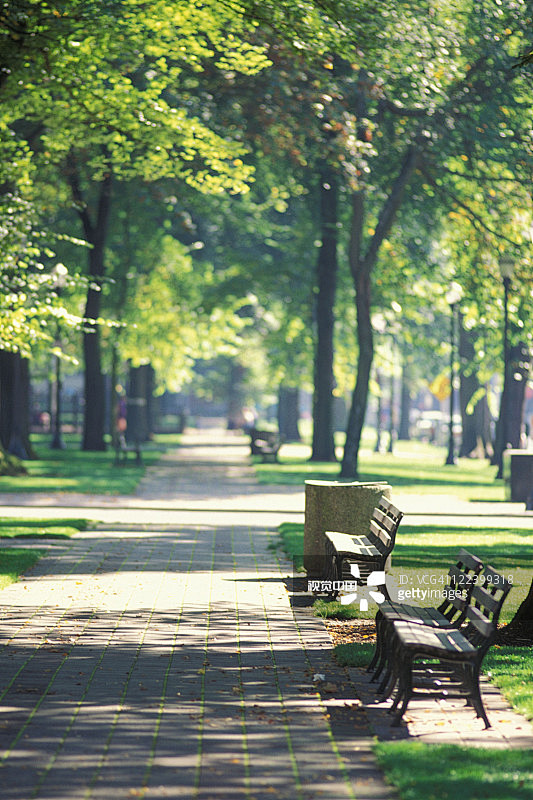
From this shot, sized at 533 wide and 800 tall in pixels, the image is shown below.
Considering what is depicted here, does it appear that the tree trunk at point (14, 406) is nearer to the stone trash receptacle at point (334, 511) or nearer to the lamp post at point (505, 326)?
the lamp post at point (505, 326)

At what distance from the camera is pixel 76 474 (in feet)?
86.0

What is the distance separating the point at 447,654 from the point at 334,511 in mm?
5588

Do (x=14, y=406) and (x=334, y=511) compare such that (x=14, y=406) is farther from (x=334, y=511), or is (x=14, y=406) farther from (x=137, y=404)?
(x=334, y=511)

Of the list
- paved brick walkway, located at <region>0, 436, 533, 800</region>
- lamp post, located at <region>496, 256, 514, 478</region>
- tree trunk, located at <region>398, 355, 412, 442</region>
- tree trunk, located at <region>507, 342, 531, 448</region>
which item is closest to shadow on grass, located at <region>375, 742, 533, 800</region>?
paved brick walkway, located at <region>0, 436, 533, 800</region>

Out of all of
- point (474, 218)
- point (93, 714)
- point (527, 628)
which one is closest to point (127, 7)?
point (527, 628)

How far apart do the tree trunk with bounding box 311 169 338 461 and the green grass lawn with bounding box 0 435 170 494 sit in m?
4.68

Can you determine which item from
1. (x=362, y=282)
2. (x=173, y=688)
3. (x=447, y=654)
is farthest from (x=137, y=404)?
(x=447, y=654)

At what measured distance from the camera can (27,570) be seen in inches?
493

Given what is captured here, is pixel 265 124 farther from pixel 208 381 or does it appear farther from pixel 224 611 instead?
pixel 208 381

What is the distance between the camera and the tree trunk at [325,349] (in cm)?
3284

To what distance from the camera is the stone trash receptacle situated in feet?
39.7

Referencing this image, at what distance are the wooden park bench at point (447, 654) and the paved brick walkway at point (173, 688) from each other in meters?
0.22

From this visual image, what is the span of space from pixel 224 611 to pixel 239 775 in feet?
15.3

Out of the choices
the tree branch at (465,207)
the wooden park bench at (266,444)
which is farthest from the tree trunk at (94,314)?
the tree branch at (465,207)
